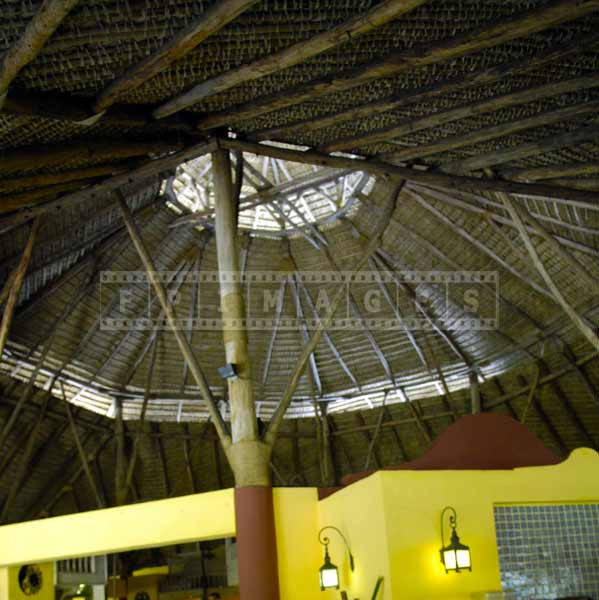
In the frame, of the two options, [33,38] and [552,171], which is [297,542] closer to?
[552,171]

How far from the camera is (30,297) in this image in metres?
14.1

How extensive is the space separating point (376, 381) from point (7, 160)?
1180 cm

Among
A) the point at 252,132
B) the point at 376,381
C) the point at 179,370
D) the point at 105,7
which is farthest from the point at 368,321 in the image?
the point at 105,7

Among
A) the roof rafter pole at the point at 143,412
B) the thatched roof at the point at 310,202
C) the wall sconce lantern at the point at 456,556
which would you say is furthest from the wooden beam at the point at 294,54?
the roof rafter pole at the point at 143,412

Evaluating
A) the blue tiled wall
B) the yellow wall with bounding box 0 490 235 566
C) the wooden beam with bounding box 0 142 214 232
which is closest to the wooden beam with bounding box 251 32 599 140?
the wooden beam with bounding box 0 142 214 232

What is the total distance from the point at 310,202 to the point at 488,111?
750 cm

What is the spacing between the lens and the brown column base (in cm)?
862

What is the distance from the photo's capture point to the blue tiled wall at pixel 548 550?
862 cm

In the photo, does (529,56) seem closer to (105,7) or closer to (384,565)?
(105,7)

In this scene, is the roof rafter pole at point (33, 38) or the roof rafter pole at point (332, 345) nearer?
the roof rafter pole at point (33, 38)

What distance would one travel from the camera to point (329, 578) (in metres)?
8.45

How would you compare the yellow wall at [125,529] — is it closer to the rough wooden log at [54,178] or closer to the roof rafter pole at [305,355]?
the roof rafter pole at [305,355]

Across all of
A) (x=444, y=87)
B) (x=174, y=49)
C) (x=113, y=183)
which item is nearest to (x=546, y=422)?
(x=444, y=87)

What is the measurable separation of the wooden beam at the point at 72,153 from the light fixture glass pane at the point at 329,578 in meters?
5.05
